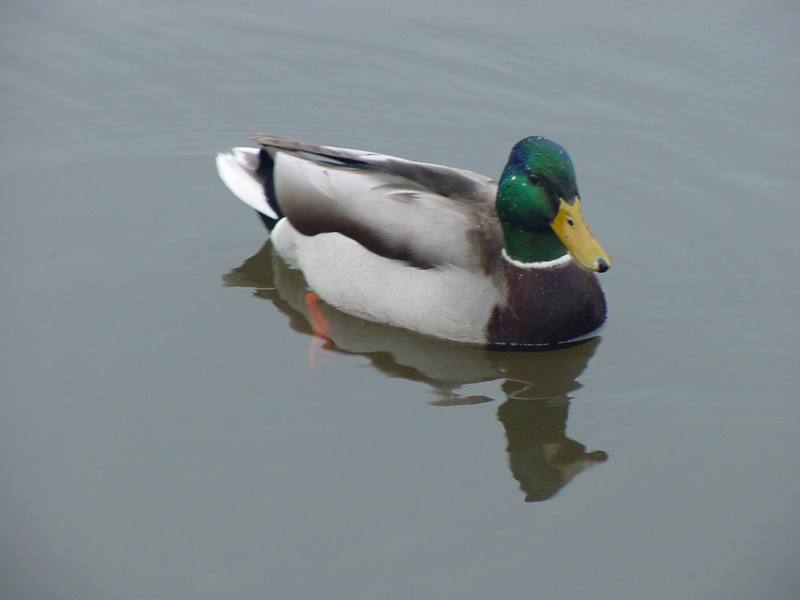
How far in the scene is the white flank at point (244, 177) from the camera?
7832 millimetres

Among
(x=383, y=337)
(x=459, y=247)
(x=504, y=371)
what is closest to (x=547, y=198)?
(x=459, y=247)

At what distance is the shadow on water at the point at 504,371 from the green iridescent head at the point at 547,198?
2.24ft

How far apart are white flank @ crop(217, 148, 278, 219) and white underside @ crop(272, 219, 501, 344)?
0.36 meters

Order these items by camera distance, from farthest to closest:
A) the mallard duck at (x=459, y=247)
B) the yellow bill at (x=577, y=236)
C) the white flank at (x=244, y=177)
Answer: the white flank at (x=244, y=177) < the mallard duck at (x=459, y=247) < the yellow bill at (x=577, y=236)

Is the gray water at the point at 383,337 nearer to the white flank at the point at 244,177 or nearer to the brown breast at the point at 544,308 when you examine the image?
the brown breast at the point at 544,308

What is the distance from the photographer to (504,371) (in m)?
7.00

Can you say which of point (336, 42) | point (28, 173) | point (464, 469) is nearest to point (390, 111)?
point (336, 42)

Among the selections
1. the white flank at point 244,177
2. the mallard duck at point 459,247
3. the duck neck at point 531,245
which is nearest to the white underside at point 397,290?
the mallard duck at point 459,247

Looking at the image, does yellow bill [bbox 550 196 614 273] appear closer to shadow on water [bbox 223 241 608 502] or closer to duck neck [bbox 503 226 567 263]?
duck neck [bbox 503 226 567 263]

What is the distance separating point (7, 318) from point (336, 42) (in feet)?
13.2

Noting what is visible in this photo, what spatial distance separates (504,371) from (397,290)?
0.76 meters

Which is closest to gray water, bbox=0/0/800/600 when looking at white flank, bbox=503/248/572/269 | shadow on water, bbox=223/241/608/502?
shadow on water, bbox=223/241/608/502

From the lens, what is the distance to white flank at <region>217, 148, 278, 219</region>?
7.83 metres

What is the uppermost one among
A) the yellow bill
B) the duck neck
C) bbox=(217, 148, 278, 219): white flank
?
the yellow bill
